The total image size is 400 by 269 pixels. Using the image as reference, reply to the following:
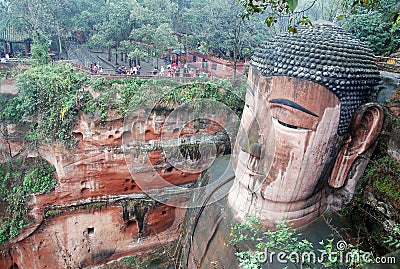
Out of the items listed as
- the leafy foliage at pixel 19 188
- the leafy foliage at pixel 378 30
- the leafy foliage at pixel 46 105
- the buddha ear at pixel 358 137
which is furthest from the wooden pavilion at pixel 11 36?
the buddha ear at pixel 358 137

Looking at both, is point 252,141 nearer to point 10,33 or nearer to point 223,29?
point 223,29

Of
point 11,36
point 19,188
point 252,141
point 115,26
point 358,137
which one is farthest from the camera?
point 11,36

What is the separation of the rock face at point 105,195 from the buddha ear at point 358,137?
510 centimetres

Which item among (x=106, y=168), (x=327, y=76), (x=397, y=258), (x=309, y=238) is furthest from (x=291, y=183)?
(x=106, y=168)

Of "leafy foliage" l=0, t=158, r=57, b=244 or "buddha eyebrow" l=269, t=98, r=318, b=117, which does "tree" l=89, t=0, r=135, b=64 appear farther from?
"buddha eyebrow" l=269, t=98, r=318, b=117

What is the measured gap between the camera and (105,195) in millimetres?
8945

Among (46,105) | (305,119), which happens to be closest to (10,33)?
(46,105)

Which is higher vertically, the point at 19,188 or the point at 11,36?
the point at 11,36

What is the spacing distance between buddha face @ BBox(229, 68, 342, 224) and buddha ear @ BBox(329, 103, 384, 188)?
5.7 inches

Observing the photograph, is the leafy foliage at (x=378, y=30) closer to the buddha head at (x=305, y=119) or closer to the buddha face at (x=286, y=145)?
the buddha head at (x=305, y=119)

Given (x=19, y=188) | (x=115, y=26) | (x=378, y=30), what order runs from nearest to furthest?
1. (x=378, y=30)
2. (x=19, y=188)
3. (x=115, y=26)

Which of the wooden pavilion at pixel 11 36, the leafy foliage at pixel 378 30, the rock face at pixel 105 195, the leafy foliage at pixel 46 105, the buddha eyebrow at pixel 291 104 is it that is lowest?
the rock face at pixel 105 195

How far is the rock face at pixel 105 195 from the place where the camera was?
8.48 metres

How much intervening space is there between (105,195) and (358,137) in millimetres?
7294
